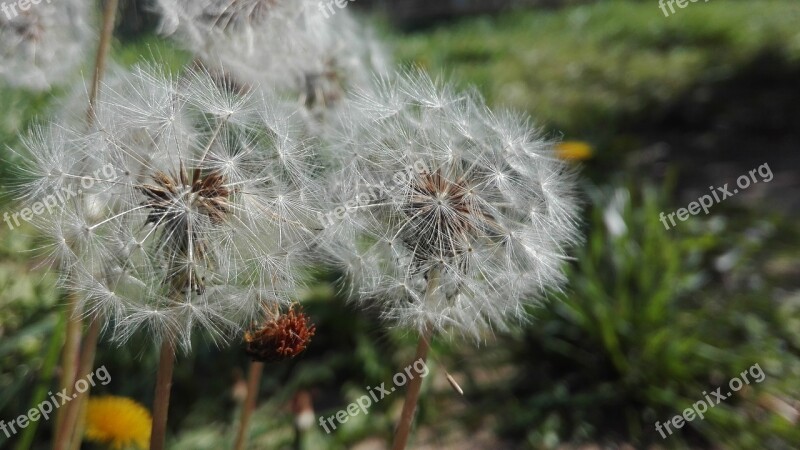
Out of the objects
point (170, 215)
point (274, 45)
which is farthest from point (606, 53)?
point (170, 215)

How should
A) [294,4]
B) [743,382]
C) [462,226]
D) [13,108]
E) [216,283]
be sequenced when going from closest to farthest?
1. [216,283]
2. [462,226]
3. [294,4]
4. [743,382]
5. [13,108]

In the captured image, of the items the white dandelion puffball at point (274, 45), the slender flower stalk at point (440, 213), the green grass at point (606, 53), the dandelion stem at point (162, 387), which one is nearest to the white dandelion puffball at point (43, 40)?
the white dandelion puffball at point (274, 45)

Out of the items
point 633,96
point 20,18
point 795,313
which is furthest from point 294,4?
point 633,96

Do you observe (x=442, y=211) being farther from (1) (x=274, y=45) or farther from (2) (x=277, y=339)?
(1) (x=274, y=45)

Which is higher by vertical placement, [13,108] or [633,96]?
[13,108]

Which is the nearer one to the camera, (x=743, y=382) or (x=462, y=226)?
(x=462, y=226)

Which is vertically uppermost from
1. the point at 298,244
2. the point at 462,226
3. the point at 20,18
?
the point at 20,18

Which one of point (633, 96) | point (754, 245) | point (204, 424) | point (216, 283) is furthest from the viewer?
point (633, 96)

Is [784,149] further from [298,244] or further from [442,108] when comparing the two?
[298,244]

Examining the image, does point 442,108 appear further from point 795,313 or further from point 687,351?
Result: point 795,313
